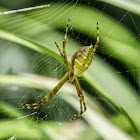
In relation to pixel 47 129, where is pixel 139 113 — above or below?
above

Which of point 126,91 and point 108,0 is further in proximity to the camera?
point 126,91

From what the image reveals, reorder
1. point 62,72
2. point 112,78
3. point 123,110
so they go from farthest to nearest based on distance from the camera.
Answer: point 62,72 → point 112,78 → point 123,110

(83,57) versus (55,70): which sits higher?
(83,57)

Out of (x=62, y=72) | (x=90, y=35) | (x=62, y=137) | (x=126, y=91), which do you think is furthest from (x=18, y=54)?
(x=126, y=91)

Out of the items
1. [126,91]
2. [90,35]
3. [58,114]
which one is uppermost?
[90,35]

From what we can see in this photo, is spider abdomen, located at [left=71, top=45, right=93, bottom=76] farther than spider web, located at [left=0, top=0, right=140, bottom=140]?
No

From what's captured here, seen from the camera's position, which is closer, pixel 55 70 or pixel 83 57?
pixel 83 57

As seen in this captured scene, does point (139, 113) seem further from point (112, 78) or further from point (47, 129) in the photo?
point (47, 129)

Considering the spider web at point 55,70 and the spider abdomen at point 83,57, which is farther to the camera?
the spider web at point 55,70
